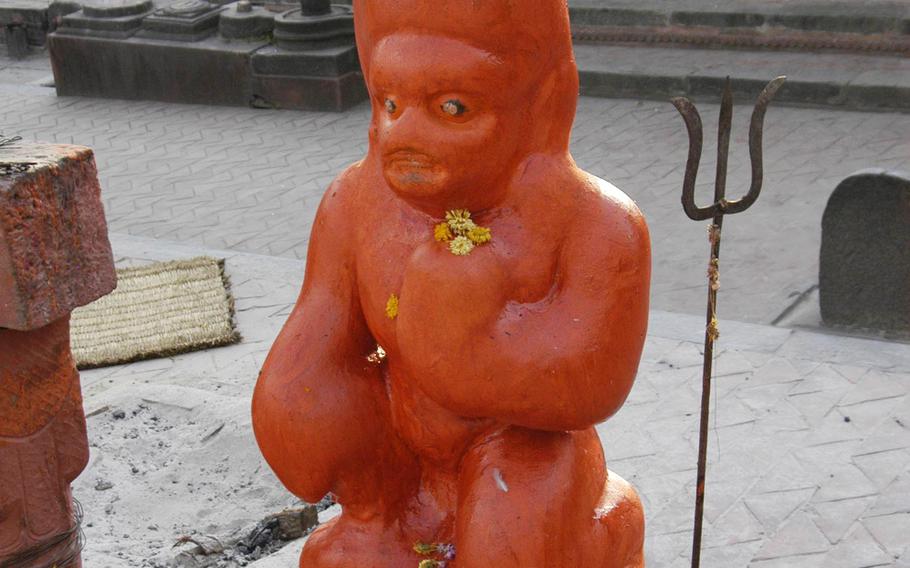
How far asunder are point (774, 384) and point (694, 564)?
1931mm

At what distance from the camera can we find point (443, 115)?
7.48 feet

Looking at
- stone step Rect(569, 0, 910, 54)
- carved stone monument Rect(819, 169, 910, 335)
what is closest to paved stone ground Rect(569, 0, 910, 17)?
stone step Rect(569, 0, 910, 54)

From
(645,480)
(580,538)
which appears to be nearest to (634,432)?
(645,480)

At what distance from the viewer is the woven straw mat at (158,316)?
535cm

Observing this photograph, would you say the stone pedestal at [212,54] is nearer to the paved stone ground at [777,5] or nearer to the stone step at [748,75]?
the stone step at [748,75]

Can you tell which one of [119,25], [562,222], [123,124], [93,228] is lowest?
[123,124]

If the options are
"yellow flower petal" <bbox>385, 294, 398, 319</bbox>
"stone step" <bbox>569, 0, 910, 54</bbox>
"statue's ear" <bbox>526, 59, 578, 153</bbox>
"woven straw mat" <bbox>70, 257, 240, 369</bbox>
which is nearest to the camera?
"statue's ear" <bbox>526, 59, 578, 153</bbox>

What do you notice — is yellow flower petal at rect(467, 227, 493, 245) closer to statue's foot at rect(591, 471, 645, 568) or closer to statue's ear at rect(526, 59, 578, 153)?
statue's ear at rect(526, 59, 578, 153)

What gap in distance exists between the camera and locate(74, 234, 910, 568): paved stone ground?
146 inches

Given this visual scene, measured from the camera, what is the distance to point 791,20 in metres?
8.95

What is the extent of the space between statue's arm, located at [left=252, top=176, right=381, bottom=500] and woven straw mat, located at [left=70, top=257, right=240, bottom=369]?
279cm

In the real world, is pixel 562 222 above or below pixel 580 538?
above

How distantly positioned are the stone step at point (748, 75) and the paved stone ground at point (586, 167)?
12cm

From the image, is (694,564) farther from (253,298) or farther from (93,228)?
(253,298)
